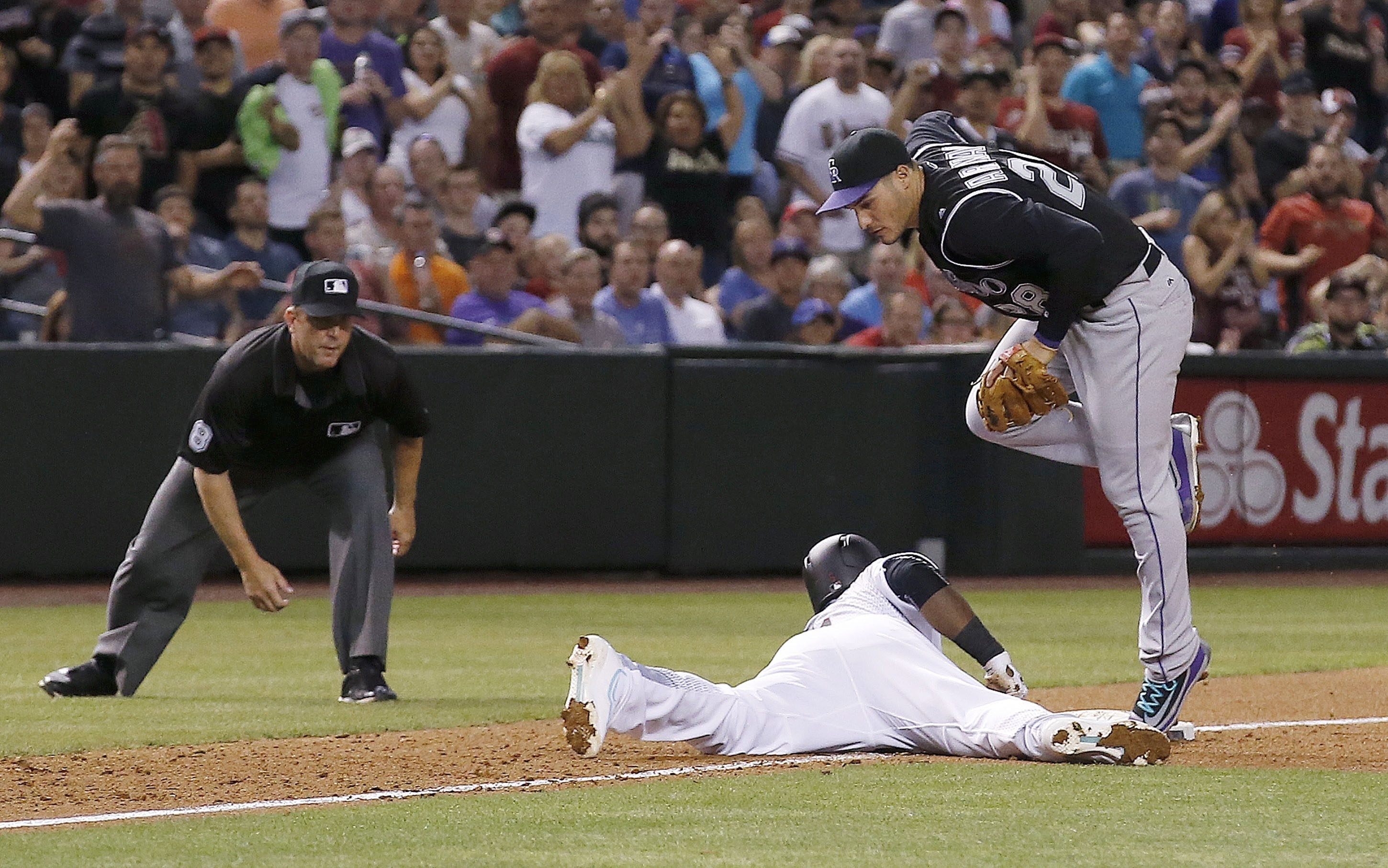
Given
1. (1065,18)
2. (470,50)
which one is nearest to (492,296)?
(470,50)

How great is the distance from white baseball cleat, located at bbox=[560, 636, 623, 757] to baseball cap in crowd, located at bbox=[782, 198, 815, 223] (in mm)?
8719

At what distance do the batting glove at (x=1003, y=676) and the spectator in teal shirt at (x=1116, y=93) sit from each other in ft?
34.4

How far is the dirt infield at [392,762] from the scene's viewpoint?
18.1 ft

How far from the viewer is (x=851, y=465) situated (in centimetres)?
1286

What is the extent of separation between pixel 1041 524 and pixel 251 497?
6428 mm

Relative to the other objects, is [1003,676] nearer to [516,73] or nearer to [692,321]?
[692,321]

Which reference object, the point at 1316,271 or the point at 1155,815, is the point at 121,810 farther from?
the point at 1316,271

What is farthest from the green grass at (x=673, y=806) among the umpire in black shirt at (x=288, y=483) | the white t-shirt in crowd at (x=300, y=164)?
the white t-shirt in crowd at (x=300, y=164)

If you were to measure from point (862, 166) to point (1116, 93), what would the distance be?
1074 centimetres

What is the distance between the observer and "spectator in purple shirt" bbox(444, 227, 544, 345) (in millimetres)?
12617

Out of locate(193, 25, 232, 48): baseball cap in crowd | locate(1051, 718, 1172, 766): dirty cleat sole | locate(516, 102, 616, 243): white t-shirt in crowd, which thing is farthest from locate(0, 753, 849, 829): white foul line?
locate(193, 25, 232, 48): baseball cap in crowd

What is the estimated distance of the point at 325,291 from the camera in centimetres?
705

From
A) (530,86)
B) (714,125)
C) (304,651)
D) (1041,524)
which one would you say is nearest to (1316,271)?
(1041,524)

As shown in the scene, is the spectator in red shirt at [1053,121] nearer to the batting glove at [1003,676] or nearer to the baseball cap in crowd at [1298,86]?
the baseball cap in crowd at [1298,86]
